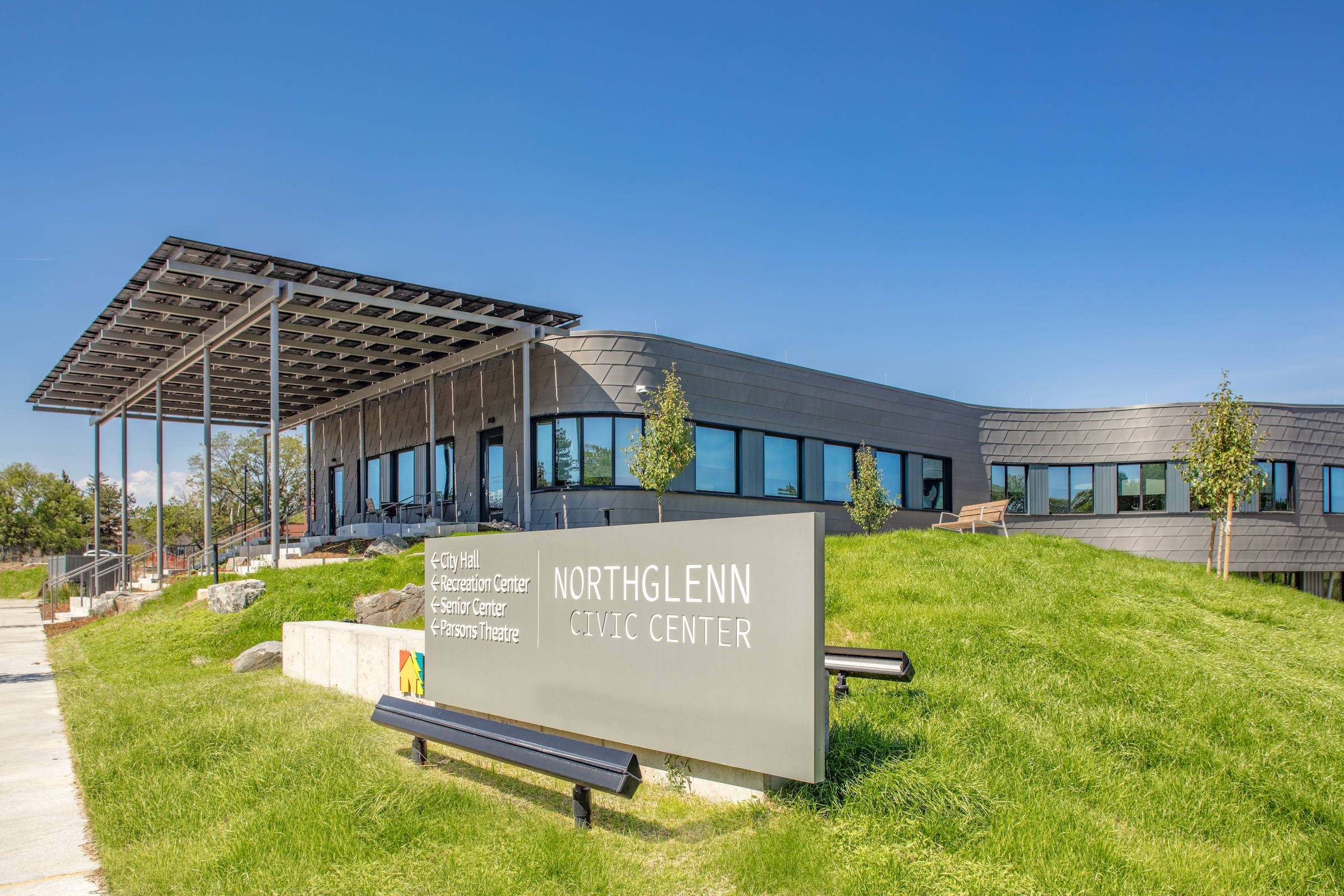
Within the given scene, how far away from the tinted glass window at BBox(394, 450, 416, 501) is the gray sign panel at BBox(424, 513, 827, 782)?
22.1m

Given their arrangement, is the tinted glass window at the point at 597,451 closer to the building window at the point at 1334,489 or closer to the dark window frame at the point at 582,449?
the dark window frame at the point at 582,449

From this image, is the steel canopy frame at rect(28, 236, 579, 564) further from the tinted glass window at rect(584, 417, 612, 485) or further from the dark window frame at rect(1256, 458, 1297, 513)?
the dark window frame at rect(1256, 458, 1297, 513)

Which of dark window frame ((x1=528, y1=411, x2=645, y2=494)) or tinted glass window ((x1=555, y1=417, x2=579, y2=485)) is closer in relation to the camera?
dark window frame ((x1=528, y1=411, x2=645, y2=494))

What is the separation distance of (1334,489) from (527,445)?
99.0ft

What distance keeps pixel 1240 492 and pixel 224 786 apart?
1820 centimetres

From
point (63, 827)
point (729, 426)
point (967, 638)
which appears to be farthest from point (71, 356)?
point (967, 638)

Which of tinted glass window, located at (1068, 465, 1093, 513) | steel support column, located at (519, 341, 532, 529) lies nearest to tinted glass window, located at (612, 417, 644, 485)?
steel support column, located at (519, 341, 532, 529)

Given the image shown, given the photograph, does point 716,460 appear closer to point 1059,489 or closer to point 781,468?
point 781,468

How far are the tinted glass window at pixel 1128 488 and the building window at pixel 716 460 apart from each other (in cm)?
1599

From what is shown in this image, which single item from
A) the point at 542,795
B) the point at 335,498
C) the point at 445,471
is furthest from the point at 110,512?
the point at 542,795

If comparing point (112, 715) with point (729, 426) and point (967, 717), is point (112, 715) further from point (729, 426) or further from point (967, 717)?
point (729, 426)

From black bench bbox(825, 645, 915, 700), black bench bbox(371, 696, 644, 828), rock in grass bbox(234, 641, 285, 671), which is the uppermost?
black bench bbox(825, 645, 915, 700)

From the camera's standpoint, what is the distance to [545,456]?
21938 millimetres

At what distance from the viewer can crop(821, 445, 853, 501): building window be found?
26.1m
